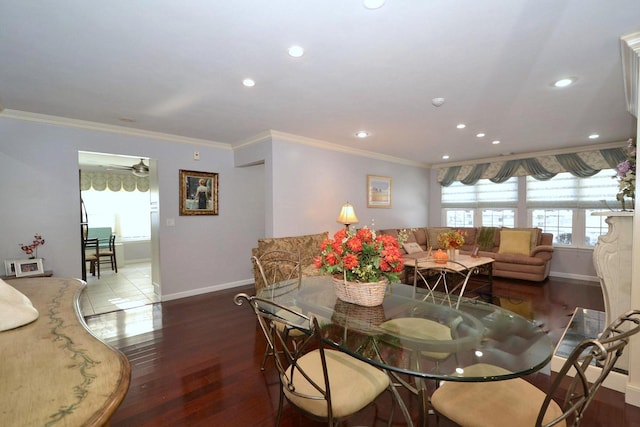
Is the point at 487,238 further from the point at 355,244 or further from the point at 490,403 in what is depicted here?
the point at 490,403

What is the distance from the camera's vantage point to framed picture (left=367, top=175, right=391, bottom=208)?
5.73 metres

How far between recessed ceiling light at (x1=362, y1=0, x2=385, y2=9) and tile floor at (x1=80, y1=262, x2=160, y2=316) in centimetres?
382

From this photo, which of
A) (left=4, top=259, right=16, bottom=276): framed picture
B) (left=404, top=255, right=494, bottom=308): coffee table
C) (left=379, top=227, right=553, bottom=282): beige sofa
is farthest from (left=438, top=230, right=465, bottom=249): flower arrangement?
(left=4, top=259, right=16, bottom=276): framed picture

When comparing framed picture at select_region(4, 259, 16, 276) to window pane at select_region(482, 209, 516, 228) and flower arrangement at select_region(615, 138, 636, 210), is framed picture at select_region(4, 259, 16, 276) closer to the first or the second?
flower arrangement at select_region(615, 138, 636, 210)

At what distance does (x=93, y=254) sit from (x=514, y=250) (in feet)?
27.2

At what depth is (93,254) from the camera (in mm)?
6203

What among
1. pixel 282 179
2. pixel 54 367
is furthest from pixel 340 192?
pixel 54 367

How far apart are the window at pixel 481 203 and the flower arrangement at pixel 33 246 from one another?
720 cm

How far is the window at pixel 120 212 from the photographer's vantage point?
7254 millimetres

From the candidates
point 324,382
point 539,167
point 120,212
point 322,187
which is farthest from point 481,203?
point 120,212

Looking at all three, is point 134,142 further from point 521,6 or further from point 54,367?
point 521,6

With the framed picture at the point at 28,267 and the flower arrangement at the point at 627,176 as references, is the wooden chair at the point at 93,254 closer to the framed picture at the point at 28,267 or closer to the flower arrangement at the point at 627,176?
the framed picture at the point at 28,267

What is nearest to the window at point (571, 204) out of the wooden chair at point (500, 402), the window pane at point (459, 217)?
the window pane at point (459, 217)

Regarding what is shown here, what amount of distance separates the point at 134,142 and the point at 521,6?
436 centimetres
